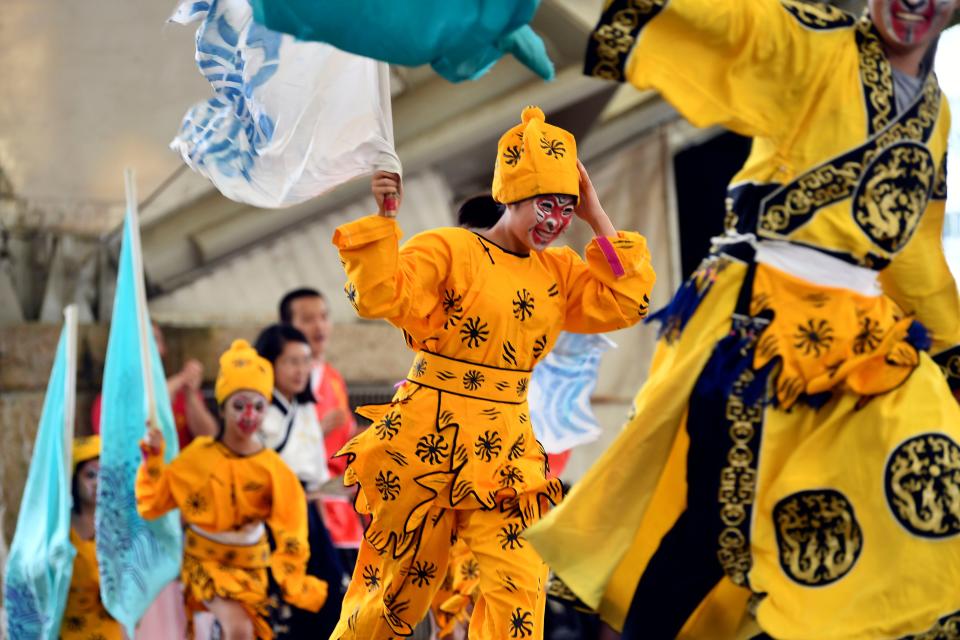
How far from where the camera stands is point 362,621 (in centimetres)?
408

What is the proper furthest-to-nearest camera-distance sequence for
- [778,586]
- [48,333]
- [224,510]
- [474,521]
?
[48,333]
[224,510]
[474,521]
[778,586]

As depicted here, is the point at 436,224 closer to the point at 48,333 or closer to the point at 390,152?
the point at 48,333

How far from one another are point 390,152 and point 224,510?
2921mm

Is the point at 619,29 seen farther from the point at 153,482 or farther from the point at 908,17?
the point at 153,482

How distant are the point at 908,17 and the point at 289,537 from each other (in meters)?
3.53

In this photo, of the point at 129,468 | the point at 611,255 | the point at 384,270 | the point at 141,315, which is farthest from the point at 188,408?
the point at 384,270

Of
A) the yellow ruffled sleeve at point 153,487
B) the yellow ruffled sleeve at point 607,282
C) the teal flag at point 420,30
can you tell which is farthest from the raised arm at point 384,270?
the yellow ruffled sleeve at point 153,487

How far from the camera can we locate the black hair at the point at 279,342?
7.31 m

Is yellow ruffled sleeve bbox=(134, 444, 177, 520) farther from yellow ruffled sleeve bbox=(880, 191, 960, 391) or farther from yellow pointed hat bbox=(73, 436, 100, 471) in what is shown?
yellow ruffled sleeve bbox=(880, 191, 960, 391)

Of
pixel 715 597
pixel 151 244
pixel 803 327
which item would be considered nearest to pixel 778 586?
pixel 715 597

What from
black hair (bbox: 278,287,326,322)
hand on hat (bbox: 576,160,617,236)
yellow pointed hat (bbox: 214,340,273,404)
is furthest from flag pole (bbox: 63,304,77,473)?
hand on hat (bbox: 576,160,617,236)

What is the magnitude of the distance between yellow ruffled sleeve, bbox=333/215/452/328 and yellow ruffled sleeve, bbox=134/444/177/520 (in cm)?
268

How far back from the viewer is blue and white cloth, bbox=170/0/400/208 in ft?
12.5

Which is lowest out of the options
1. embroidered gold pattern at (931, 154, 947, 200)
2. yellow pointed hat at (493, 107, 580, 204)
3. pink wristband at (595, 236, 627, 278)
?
embroidered gold pattern at (931, 154, 947, 200)
